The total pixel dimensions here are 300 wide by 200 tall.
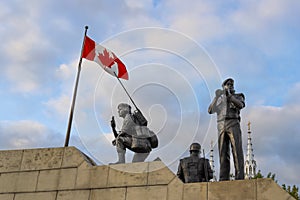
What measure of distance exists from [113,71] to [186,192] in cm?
579

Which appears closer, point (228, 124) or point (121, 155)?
point (228, 124)

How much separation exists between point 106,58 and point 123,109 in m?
2.75

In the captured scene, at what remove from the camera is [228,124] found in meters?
11.5

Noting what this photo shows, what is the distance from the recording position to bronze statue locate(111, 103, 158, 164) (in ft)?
40.1

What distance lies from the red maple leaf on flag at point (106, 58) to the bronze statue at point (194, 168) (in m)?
4.63

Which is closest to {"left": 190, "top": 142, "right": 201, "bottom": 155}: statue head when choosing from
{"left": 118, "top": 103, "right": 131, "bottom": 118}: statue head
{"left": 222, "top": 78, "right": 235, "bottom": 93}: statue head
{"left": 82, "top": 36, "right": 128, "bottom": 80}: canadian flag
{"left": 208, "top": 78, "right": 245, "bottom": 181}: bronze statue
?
{"left": 208, "top": 78, "right": 245, "bottom": 181}: bronze statue

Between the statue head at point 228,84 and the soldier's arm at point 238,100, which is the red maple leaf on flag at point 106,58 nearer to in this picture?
the statue head at point 228,84

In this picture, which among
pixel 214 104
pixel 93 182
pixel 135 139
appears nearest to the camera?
pixel 93 182

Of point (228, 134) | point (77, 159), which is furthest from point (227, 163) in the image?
point (77, 159)

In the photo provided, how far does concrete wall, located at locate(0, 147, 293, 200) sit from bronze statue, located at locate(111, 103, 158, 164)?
869 mm

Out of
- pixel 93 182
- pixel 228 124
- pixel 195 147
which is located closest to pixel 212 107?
pixel 228 124

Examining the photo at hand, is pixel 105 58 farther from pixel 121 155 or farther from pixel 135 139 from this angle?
pixel 121 155

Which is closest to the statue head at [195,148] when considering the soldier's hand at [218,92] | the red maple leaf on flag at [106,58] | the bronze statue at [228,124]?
the bronze statue at [228,124]

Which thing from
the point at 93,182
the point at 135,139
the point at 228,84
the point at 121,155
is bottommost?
the point at 93,182
